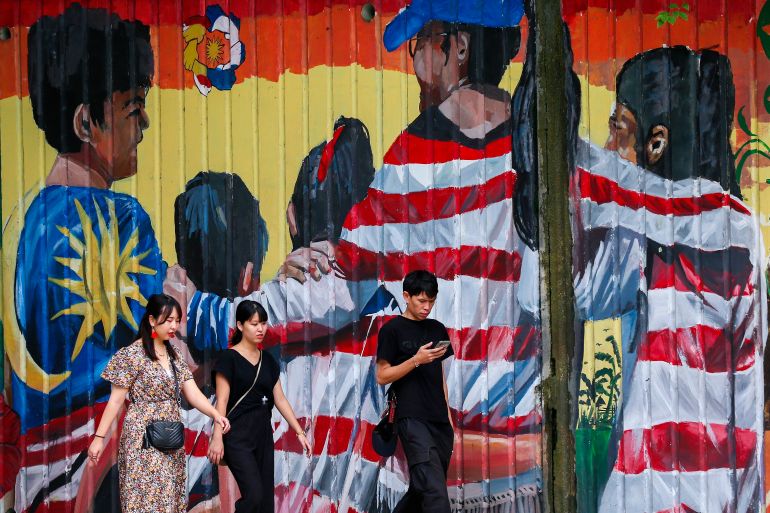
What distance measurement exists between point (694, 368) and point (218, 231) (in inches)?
131

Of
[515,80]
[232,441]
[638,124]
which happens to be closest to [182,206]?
[232,441]

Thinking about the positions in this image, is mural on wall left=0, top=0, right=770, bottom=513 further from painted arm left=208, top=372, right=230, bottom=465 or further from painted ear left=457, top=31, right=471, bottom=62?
painted arm left=208, top=372, right=230, bottom=465

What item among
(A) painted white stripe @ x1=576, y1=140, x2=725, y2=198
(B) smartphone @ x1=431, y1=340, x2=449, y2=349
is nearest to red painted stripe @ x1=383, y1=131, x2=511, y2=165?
(A) painted white stripe @ x1=576, y1=140, x2=725, y2=198

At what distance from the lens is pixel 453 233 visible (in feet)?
24.2

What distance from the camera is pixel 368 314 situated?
7.45 m

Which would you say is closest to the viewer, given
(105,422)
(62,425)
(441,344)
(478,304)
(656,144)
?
(105,422)

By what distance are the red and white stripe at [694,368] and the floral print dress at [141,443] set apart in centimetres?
282

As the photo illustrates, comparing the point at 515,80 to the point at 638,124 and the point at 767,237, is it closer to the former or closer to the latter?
the point at 638,124

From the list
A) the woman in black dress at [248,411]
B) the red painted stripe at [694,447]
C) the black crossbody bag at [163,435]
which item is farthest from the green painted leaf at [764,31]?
the black crossbody bag at [163,435]

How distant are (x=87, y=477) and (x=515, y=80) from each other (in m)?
4.05

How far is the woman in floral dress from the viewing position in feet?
20.6

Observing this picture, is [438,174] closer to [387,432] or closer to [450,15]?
[450,15]

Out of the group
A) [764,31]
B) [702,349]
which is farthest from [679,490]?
[764,31]

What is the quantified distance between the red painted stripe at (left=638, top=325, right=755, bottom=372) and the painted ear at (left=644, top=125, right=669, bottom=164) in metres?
1.14
